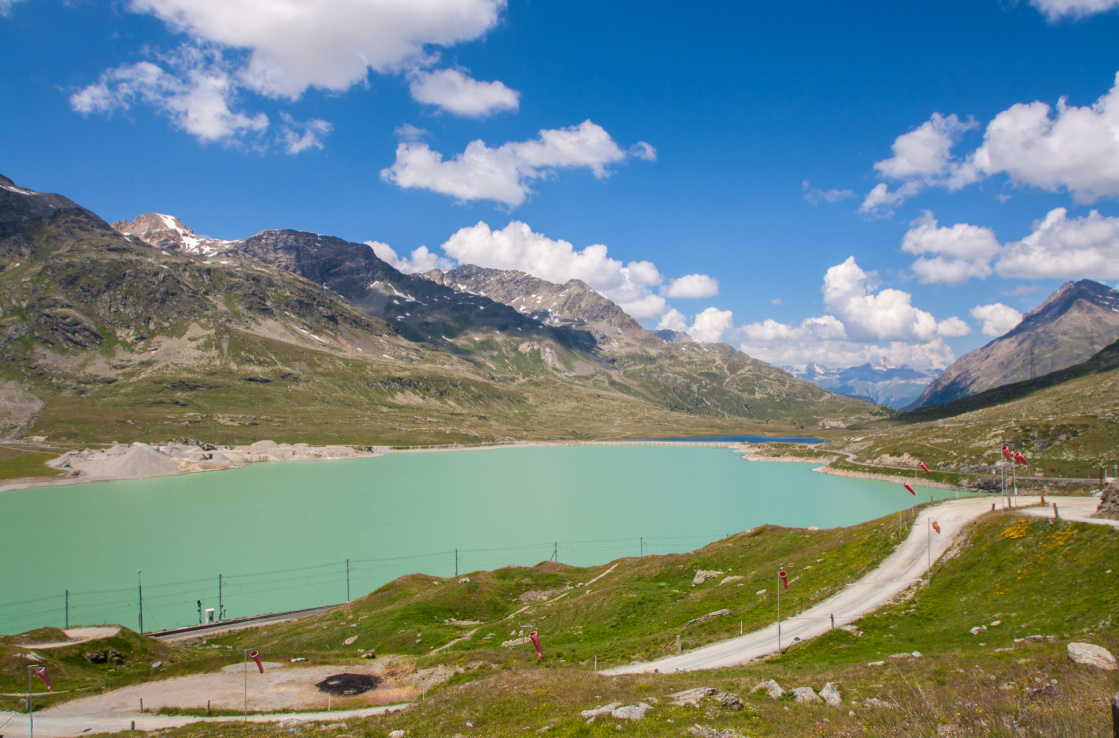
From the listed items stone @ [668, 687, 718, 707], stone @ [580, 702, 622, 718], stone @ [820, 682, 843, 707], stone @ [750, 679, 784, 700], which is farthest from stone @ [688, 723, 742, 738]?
stone @ [750, 679, 784, 700]

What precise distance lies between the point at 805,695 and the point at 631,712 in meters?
5.38

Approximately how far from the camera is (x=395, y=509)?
115m

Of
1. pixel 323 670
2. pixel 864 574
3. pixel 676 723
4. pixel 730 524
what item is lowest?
pixel 730 524

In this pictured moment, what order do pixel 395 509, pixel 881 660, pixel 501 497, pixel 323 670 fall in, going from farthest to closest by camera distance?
pixel 501 497, pixel 395 509, pixel 323 670, pixel 881 660

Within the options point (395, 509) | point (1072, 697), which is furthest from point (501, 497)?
point (1072, 697)

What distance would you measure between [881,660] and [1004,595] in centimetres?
950

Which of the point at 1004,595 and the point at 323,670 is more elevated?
the point at 1004,595

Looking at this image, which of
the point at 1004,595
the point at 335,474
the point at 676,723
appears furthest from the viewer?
the point at 335,474

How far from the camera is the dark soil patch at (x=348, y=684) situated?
2831cm

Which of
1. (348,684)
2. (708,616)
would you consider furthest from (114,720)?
(708,616)

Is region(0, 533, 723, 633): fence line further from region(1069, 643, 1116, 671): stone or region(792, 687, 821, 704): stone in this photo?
region(1069, 643, 1116, 671): stone

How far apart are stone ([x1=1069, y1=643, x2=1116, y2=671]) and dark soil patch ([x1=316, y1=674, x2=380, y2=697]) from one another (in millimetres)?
28909

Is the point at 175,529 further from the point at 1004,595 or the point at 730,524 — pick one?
the point at 1004,595

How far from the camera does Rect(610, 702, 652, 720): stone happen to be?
1628cm
